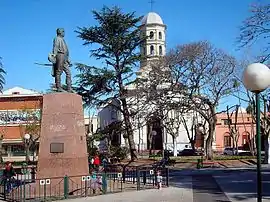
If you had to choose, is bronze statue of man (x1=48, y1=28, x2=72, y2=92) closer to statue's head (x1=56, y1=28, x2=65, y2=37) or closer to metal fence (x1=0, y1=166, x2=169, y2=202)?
statue's head (x1=56, y1=28, x2=65, y2=37)

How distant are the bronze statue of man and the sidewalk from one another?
506 centimetres

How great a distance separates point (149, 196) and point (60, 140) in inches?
164

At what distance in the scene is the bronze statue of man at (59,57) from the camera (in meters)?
20.1

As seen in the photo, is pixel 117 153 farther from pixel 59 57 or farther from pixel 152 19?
pixel 152 19

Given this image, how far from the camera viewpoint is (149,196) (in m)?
18.3

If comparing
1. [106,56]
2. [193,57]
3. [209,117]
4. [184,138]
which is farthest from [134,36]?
[184,138]

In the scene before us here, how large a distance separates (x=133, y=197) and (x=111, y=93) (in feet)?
81.3

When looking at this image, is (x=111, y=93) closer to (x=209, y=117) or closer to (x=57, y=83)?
(x=209, y=117)

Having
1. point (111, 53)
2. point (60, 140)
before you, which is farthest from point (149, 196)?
point (111, 53)

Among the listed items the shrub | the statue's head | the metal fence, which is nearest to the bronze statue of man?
the statue's head

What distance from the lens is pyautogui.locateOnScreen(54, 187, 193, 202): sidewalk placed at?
56.8 ft

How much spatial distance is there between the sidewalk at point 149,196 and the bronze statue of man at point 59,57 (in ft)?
16.6

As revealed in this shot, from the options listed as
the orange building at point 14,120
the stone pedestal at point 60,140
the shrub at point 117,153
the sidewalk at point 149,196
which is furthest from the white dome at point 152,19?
the sidewalk at point 149,196

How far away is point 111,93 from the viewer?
42.3 m
